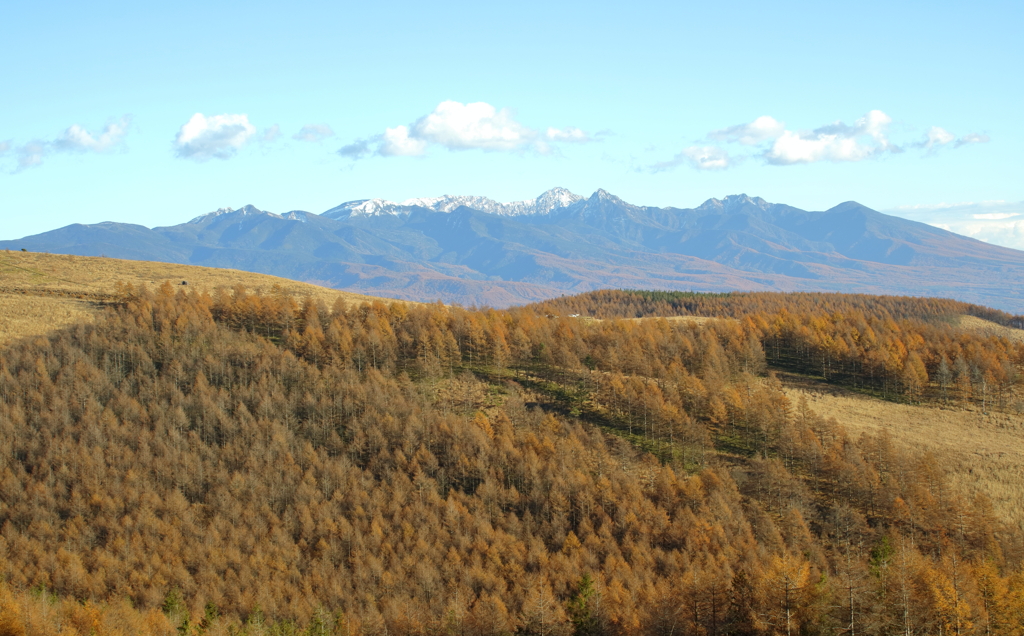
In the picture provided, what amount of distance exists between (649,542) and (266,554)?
51098 mm

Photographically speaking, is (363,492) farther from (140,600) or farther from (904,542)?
(904,542)

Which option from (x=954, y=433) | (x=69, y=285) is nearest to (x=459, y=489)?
(x=954, y=433)

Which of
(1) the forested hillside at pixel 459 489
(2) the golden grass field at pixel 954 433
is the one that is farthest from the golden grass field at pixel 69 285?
(2) the golden grass field at pixel 954 433

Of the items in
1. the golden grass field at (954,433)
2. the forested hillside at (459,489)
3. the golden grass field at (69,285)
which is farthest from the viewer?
the golden grass field at (69,285)

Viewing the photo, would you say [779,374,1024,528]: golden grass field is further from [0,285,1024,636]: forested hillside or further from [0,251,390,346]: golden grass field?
[0,251,390,346]: golden grass field

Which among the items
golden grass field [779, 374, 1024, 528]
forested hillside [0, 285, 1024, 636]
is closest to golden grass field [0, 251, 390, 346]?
forested hillside [0, 285, 1024, 636]

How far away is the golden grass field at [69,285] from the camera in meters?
138

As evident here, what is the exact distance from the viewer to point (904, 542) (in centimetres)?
8525

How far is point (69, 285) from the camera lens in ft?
531

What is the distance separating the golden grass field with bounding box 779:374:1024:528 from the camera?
9504cm

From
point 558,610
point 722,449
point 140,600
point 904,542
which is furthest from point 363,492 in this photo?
point 904,542

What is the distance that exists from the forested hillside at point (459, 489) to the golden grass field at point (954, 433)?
581cm

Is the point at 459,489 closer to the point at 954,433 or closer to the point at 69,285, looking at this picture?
the point at 954,433

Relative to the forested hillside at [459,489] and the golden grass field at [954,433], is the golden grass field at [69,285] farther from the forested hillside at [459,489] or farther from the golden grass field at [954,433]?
the golden grass field at [954,433]
